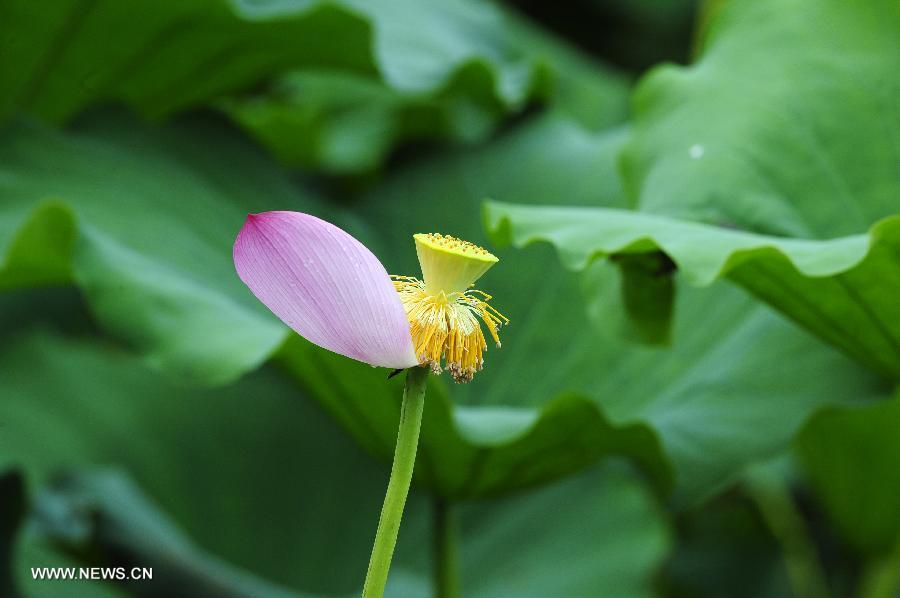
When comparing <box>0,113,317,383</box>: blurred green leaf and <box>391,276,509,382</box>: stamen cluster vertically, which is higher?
<box>391,276,509,382</box>: stamen cluster

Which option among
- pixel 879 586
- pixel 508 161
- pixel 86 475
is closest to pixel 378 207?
pixel 508 161

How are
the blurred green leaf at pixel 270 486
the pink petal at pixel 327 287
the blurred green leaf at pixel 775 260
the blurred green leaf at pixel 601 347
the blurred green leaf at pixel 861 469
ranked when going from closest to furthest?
the pink petal at pixel 327 287
the blurred green leaf at pixel 775 260
the blurred green leaf at pixel 601 347
the blurred green leaf at pixel 270 486
the blurred green leaf at pixel 861 469

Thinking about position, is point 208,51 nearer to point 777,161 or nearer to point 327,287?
point 777,161

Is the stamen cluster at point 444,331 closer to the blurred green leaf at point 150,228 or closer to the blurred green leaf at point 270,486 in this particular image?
the blurred green leaf at point 150,228

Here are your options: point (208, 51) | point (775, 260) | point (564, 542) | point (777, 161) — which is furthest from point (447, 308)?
point (208, 51)

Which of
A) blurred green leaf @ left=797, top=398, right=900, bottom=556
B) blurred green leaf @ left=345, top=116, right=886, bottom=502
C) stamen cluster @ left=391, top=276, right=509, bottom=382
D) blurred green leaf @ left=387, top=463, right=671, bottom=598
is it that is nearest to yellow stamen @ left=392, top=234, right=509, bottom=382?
stamen cluster @ left=391, top=276, right=509, bottom=382

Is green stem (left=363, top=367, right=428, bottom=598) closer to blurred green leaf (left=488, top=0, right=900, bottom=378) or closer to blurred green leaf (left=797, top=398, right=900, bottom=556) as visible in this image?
blurred green leaf (left=488, top=0, right=900, bottom=378)

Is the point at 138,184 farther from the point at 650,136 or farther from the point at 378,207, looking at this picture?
the point at 650,136

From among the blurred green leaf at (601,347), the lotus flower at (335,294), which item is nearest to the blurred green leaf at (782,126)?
the blurred green leaf at (601,347)
